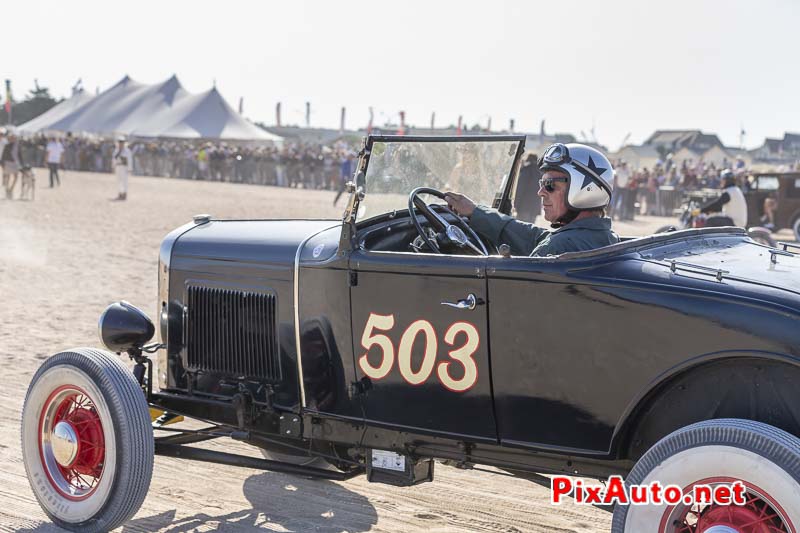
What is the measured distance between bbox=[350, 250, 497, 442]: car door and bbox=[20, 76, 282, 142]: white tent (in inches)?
1685

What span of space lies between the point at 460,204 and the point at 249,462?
155 centimetres

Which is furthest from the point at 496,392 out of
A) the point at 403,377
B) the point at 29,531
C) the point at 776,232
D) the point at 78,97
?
the point at 78,97

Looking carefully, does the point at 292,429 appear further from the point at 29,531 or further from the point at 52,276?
the point at 52,276

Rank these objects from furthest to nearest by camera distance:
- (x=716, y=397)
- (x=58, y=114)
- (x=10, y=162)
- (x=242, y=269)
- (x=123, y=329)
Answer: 1. (x=58, y=114)
2. (x=10, y=162)
3. (x=123, y=329)
4. (x=242, y=269)
5. (x=716, y=397)

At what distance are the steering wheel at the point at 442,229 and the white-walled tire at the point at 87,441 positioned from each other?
1.46m

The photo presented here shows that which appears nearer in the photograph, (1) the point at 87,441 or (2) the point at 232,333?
(1) the point at 87,441

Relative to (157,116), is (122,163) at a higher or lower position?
lower

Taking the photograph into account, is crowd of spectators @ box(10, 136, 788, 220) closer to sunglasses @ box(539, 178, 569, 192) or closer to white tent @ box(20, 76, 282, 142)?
white tent @ box(20, 76, 282, 142)

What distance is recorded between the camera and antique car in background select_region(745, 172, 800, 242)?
21266 mm

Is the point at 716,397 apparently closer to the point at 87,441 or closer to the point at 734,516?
the point at 734,516

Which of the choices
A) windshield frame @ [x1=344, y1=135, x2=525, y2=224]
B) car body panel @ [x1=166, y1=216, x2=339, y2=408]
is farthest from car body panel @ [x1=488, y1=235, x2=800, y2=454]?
car body panel @ [x1=166, y1=216, x2=339, y2=408]

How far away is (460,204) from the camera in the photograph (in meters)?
4.45

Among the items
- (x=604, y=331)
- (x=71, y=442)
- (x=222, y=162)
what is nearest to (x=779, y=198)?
(x=604, y=331)

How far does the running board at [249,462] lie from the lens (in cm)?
427
